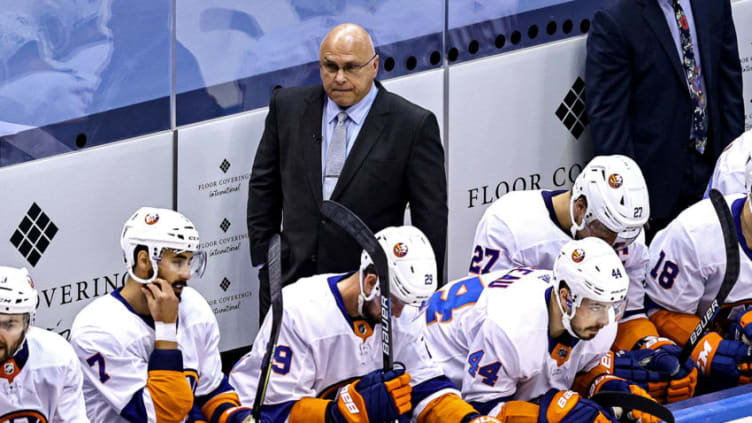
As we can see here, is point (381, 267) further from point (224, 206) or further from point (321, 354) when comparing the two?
point (224, 206)

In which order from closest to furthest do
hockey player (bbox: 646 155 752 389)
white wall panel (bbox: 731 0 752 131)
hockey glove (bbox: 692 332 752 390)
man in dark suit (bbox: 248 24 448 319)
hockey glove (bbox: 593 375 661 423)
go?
hockey glove (bbox: 593 375 661 423)
hockey glove (bbox: 692 332 752 390)
man in dark suit (bbox: 248 24 448 319)
hockey player (bbox: 646 155 752 389)
white wall panel (bbox: 731 0 752 131)

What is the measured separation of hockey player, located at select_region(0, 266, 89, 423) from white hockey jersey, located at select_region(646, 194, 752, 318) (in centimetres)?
292

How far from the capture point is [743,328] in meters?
6.67

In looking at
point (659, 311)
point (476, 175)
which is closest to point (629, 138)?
point (476, 175)

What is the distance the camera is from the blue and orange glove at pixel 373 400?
17.7 ft

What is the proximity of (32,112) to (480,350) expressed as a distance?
2341 mm

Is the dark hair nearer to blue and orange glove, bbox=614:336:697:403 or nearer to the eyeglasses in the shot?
the eyeglasses

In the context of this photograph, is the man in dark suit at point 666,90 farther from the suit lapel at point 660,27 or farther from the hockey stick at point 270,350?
the hockey stick at point 270,350

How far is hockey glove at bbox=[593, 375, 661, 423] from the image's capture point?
589cm

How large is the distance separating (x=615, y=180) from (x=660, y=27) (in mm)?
1842

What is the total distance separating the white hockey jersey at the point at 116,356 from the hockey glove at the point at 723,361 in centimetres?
228

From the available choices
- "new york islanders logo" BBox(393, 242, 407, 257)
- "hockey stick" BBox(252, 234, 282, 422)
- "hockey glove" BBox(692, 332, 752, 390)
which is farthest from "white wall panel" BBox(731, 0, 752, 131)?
"hockey stick" BBox(252, 234, 282, 422)

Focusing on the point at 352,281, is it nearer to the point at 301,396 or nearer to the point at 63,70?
the point at 301,396

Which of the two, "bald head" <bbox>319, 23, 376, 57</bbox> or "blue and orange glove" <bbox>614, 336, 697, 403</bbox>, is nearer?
"blue and orange glove" <bbox>614, 336, 697, 403</bbox>
